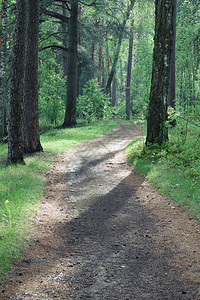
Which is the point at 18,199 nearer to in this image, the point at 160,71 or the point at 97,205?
the point at 97,205

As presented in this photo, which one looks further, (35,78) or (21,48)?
(35,78)

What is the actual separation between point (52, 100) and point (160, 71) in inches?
460

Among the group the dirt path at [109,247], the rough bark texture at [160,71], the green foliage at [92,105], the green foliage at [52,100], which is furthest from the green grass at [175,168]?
the green foliage at [92,105]

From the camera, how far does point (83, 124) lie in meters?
21.1

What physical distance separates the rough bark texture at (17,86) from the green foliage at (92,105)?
13093 mm

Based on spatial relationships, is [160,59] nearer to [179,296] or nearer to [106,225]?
[106,225]

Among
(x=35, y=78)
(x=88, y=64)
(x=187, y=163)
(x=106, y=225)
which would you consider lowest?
(x=106, y=225)

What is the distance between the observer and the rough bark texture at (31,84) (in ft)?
37.4

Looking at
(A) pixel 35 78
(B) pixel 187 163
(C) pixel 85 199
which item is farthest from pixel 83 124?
(C) pixel 85 199

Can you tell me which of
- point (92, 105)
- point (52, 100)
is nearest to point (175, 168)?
point (52, 100)

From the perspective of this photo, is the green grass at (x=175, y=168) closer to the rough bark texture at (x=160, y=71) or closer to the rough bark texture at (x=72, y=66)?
the rough bark texture at (x=160, y=71)

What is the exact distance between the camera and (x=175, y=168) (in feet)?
28.6

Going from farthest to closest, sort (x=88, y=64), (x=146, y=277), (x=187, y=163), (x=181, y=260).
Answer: (x=88, y=64) < (x=187, y=163) < (x=181, y=260) < (x=146, y=277)

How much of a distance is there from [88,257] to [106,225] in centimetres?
130
